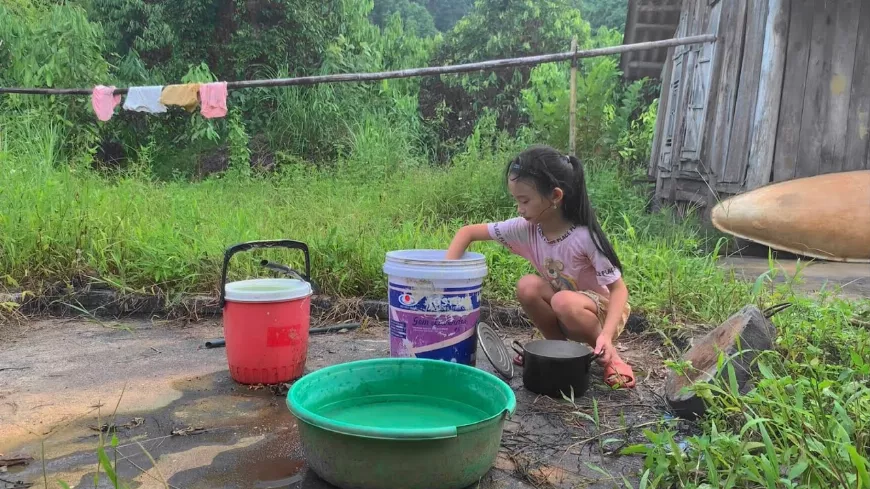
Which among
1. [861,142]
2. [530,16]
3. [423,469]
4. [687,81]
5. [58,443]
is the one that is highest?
[530,16]

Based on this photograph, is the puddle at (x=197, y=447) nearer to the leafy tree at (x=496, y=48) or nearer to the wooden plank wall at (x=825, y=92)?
the wooden plank wall at (x=825, y=92)

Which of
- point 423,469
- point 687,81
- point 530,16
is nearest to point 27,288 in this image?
point 423,469

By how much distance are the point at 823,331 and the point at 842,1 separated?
3665mm

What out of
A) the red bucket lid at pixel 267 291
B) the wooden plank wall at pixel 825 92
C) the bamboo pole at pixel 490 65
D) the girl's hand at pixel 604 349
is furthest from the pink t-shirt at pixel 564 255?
the wooden plank wall at pixel 825 92

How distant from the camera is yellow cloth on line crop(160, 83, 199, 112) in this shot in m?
5.79

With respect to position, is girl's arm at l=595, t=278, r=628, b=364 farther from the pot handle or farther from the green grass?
the green grass

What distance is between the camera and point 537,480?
1622mm

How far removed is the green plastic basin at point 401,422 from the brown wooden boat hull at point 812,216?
354 centimetres

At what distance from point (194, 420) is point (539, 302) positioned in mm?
1399

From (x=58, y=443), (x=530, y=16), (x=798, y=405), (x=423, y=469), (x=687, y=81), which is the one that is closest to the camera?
(x=423, y=469)

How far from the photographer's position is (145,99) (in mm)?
5879

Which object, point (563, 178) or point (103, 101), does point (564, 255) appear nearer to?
point (563, 178)

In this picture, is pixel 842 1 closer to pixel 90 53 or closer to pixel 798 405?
pixel 798 405

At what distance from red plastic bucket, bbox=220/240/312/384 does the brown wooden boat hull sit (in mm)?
3642
